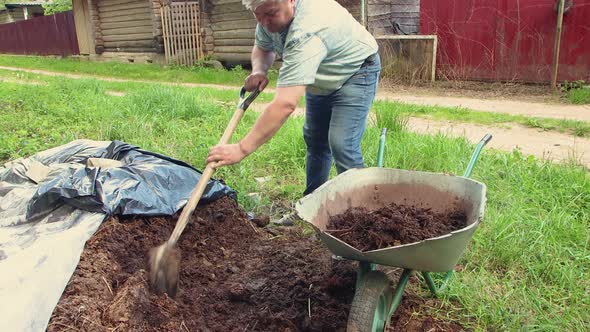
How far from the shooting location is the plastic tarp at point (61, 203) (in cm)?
206

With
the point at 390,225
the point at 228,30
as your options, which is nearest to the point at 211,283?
the point at 390,225

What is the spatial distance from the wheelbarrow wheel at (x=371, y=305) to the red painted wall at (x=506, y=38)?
7.64 m

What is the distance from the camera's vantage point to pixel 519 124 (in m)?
6.09

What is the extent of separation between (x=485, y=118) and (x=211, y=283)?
4.83m

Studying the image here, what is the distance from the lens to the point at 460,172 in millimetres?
3912

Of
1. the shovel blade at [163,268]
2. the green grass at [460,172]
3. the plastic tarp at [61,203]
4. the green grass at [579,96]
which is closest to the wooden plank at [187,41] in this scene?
the green grass at [460,172]

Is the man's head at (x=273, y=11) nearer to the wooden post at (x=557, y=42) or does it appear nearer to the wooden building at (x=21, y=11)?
the wooden post at (x=557, y=42)

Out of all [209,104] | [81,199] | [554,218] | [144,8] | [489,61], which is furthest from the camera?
[144,8]

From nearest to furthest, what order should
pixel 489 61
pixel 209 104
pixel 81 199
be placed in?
pixel 81 199 → pixel 209 104 → pixel 489 61

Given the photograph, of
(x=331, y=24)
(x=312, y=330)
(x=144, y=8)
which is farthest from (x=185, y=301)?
(x=144, y=8)

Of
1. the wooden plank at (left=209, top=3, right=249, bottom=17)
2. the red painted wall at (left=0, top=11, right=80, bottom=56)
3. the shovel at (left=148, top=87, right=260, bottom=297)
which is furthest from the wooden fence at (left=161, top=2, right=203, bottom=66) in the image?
the shovel at (left=148, top=87, right=260, bottom=297)

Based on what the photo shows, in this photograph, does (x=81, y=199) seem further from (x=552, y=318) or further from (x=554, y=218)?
(x=554, y=218)

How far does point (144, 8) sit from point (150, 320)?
1465cm

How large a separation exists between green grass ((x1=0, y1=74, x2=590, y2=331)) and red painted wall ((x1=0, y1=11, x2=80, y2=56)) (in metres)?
15.7
